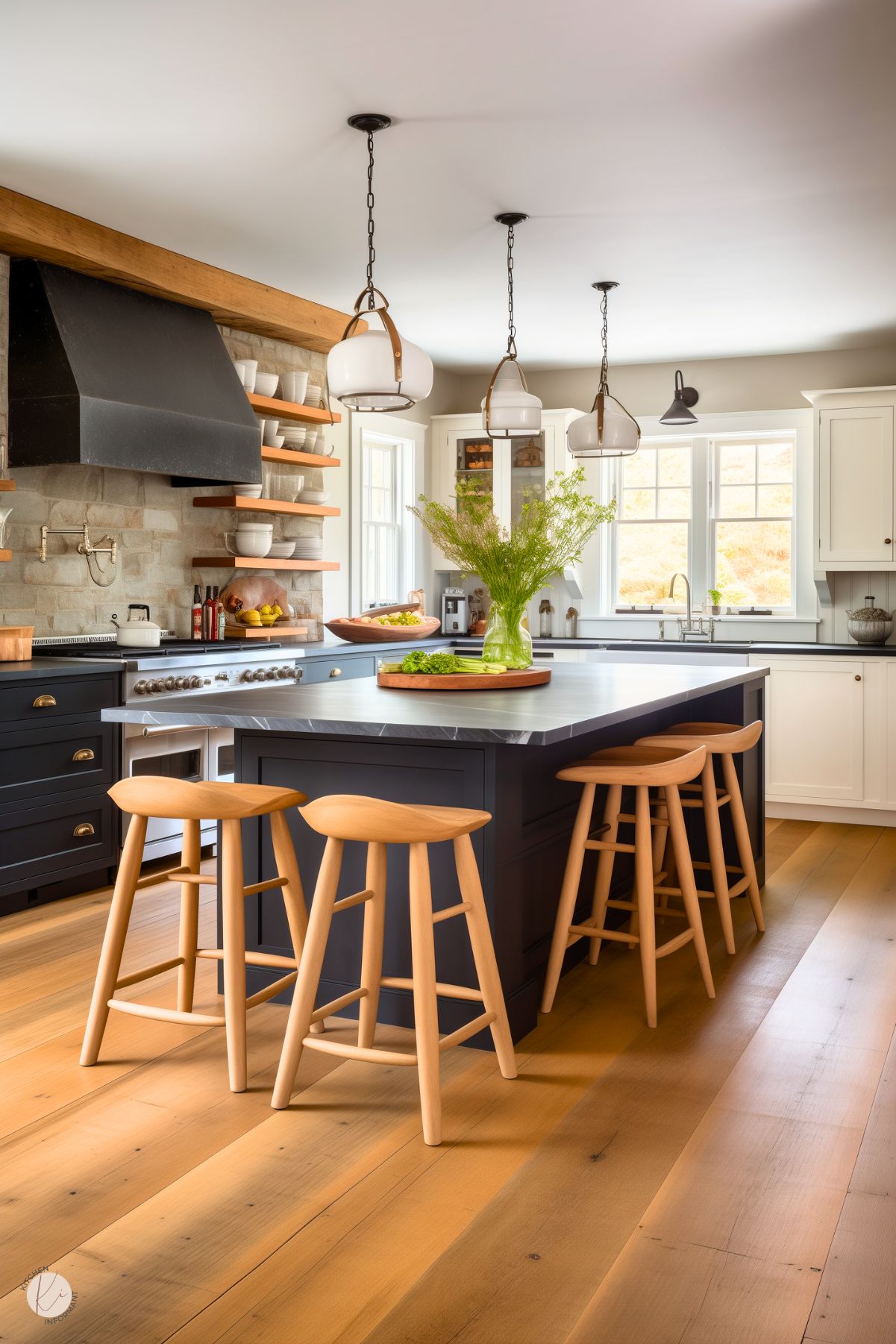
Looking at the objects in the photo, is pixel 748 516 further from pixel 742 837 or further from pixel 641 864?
Answer: pixel 641 864

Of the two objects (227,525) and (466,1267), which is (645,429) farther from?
(466,1267)

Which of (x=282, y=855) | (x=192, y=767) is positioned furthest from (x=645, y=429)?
(x=282, y=855)

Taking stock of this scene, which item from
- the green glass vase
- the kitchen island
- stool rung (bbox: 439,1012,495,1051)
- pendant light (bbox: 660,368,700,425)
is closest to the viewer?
stool rung (bbox: 439,1012,495,1051)

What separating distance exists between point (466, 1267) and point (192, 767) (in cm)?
328

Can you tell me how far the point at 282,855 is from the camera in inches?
114

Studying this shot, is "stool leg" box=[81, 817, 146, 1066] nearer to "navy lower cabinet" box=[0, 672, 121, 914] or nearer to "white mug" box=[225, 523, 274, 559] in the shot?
"navy lower cabinet" box=[0, 672, 121, 914]

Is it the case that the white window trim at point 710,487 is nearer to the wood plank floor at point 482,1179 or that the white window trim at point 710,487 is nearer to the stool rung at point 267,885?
the wood plank floor at point 482,1179

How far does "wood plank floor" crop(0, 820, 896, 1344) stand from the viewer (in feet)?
6.00

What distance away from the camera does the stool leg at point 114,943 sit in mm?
2789

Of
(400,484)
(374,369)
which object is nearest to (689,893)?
(374,369)

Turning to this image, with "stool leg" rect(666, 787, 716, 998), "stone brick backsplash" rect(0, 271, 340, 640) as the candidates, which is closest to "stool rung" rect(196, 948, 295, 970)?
"stool leg" rect(666, 787, 716, 998)

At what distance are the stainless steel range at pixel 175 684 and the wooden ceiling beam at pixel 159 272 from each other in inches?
61.5

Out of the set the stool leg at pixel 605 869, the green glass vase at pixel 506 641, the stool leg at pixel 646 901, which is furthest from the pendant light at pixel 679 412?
the stool leg at pixel 646 901

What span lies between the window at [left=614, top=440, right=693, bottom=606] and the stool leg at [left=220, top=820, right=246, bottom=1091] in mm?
5260
